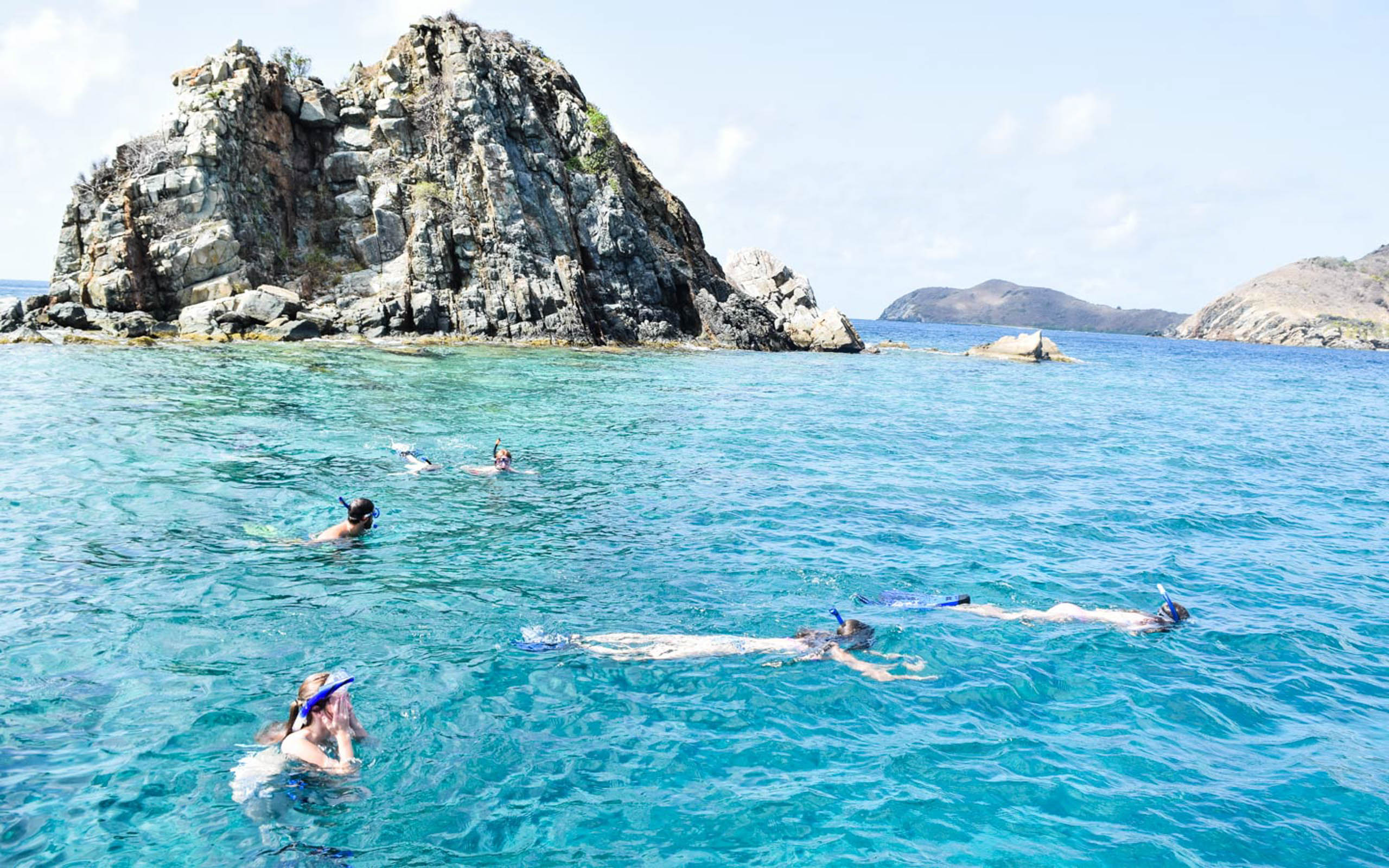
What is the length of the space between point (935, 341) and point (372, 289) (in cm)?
8870

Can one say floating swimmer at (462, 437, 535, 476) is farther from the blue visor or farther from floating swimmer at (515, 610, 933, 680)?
floating swimmer at (515, 610, 933, 680)

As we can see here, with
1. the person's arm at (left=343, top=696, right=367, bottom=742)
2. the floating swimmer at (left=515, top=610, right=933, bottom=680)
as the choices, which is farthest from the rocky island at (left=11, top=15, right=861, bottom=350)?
the person's arm at (left=343, top=696, right=367, bottom=742)

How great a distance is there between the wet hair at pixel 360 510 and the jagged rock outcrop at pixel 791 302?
176 ft

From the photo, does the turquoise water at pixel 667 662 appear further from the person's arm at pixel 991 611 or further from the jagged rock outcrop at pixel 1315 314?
the jagged rock outcrop at pixel 1315 314

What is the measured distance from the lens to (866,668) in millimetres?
9570

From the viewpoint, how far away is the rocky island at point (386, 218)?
43.0 m

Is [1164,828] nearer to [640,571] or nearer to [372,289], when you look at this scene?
[640,571]

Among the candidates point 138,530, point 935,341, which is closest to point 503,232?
point 138,530

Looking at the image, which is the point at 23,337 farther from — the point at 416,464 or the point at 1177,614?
the point at 1177,614

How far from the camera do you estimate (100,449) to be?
17625mm

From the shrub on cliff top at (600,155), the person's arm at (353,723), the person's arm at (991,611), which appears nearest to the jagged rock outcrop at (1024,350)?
the shrub on cliff top at (600,155)

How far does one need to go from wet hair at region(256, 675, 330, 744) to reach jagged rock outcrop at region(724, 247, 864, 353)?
58.5 meters

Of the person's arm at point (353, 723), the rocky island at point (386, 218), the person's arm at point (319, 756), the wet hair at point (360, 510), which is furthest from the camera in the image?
the rocky island at point (386, 218)

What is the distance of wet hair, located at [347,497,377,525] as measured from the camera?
40.6 feet
